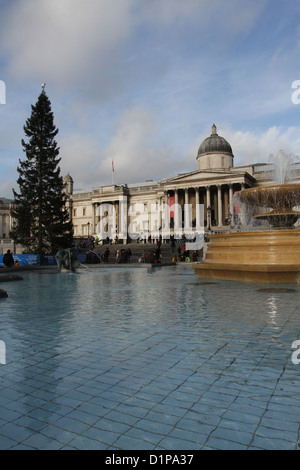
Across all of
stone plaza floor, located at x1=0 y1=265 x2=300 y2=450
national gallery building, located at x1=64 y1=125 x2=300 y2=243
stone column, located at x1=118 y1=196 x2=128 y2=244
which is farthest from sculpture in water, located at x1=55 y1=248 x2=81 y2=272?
stone column, located at x1=118 y1=196 x2=128 y2=244

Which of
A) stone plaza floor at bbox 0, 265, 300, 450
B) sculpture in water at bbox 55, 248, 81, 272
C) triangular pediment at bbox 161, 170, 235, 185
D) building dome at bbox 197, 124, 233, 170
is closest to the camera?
stone plaza floor at bbox 0, 265, 300, 450

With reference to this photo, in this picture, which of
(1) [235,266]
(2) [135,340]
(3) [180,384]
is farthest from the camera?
(1) [235,266]

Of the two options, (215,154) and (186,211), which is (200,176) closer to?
(186,211)

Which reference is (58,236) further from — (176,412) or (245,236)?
(176,412)

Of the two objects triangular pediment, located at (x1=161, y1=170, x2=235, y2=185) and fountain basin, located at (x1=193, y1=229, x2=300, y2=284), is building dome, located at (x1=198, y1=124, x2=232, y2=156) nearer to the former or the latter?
triangular pediment, located at (x1=161, y1=170, x2=235, y2=185)

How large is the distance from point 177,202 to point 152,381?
2064 inches

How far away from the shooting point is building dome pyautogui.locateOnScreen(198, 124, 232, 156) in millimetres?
57719

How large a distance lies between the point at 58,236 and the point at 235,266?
23.9 metres

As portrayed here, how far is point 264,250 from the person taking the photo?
1105 centimetres

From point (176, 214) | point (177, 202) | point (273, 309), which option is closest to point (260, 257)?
point (273, 309)

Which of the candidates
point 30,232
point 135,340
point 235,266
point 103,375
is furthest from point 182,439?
point 30,232

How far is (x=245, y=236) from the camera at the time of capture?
1177 cm

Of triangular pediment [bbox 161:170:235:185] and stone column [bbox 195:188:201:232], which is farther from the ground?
triangular pediment [bbox 161:170:235:185]

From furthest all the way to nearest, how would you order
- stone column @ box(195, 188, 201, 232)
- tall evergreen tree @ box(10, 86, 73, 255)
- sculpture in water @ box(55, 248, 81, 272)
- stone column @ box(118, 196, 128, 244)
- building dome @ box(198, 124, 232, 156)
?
stone column @ box(118, 196, 128, 244) < building dome @ box(198, 124, 232, 156) < stone column @ box(195, 188, 201, 232) < tall evergreen tree @ box(10, 86, 73, 255) < sculpture in water @ box(55, 248, 81, 272)
